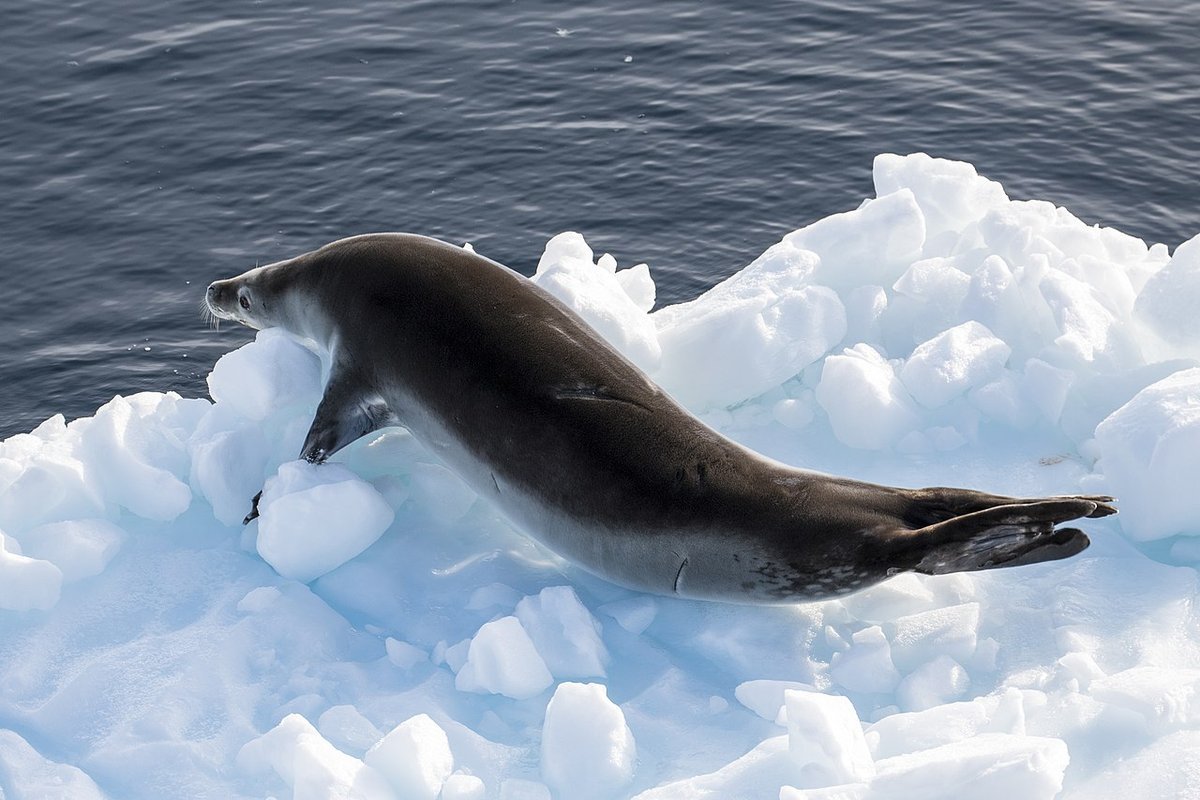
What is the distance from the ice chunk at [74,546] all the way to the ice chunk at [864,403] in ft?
12.1

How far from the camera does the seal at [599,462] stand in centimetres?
622

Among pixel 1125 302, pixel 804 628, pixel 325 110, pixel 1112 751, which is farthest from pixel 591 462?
pixel 325 110

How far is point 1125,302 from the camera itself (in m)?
8.30

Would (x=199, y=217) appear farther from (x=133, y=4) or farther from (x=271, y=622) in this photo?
(x=271, y=622)

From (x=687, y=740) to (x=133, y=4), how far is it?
17099 millimetres

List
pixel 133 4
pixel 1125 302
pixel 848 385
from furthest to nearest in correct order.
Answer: pixel 133 4 < pixel 1125 302 < pixel 848 385

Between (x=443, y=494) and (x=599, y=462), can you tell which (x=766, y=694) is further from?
(x=443, y=494)

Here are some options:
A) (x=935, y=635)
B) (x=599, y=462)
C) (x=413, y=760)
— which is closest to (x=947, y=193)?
(x=599, y=462)

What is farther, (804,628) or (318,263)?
(318,263)

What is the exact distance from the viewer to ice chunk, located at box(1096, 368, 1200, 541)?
21.8 feet

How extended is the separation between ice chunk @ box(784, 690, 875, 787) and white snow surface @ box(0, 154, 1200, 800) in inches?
0.4

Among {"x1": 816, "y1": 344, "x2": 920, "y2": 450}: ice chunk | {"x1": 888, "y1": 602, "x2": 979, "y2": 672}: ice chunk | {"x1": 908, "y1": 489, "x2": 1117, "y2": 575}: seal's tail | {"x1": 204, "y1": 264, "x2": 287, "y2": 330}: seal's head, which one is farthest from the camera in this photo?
{"x1": 204, "y1": 264, "x2": 287, "y2": 330}: seal's head

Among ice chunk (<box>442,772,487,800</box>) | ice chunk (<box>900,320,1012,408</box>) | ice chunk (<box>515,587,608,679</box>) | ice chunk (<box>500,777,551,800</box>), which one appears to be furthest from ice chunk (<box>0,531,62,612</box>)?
ice chunk (<box>900,320,1012,408</box>)

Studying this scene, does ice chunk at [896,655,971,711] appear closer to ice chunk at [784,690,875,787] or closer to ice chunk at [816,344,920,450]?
ice chunk at [784,690,875,787]
